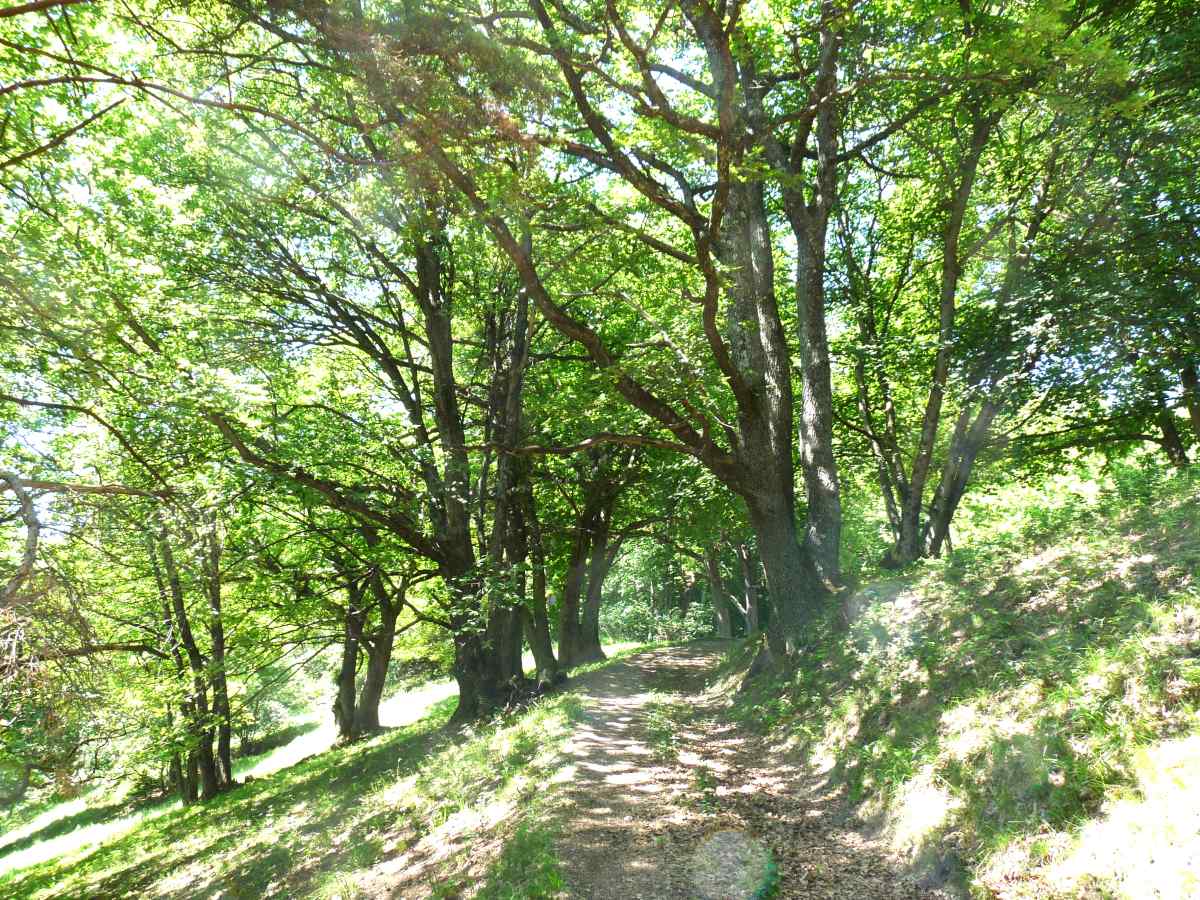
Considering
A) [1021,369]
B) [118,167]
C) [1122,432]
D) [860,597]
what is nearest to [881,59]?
[1021,369]

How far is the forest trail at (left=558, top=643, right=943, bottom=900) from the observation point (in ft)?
16.6

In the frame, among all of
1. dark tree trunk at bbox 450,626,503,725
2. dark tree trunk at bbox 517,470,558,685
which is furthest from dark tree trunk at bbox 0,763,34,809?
dark tree trunk at bbox 517,470,558,685

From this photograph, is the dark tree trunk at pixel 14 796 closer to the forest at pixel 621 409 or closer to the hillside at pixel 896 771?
the forest at pixel 621 409

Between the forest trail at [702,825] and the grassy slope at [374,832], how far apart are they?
439 mm

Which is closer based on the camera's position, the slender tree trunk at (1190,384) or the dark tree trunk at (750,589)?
the slender tree trunk at (1190,384)

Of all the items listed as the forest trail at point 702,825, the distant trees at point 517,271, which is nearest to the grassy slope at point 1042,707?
the forest trail at point 702,825

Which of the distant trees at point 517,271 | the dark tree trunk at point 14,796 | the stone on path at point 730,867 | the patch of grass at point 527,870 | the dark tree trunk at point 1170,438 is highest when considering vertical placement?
the distant trees at point 517,271

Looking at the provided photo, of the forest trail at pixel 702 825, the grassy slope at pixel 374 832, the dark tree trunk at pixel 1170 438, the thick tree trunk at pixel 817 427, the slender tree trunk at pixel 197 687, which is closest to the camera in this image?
the forest trail at pixel 702 825

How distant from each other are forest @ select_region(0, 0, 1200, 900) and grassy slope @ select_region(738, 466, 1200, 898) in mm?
35

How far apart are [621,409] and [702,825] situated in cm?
722

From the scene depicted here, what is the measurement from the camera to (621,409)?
11898 mm

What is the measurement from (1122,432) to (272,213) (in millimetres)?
17536

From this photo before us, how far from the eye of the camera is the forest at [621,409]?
5281 mm

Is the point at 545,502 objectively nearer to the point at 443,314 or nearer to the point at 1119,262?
the point at 443,314
